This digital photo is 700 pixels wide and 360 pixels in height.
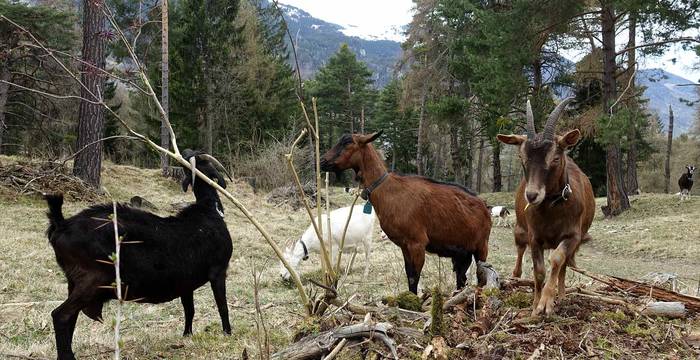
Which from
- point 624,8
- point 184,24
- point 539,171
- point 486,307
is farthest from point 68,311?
point 184,24

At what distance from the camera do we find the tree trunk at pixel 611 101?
63.9 feet

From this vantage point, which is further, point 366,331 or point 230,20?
point 230,20

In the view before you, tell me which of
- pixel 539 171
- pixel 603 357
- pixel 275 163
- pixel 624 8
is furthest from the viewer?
pixel 275 163

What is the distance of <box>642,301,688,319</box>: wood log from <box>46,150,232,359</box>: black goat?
3.51 m

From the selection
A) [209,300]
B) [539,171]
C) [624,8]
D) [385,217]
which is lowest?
[209,300]

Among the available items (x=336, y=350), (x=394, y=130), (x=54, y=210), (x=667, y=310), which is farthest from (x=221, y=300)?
(x=394, y=130)

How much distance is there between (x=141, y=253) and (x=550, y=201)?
314cm

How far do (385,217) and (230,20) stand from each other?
104 ft

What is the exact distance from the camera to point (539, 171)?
370 centimetres

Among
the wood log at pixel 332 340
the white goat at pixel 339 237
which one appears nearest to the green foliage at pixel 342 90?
the white goat at pixel 339 237

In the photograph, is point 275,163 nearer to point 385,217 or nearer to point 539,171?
point 385,217

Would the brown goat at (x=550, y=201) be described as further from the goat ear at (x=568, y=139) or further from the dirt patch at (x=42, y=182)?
the dirt patch at (x=42, y=182)

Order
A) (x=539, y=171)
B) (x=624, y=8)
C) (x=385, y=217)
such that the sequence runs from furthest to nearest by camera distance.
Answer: (x=624, y=8) < (x=385, y=217) < (x=539, y=171)

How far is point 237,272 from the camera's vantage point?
9.20 m
